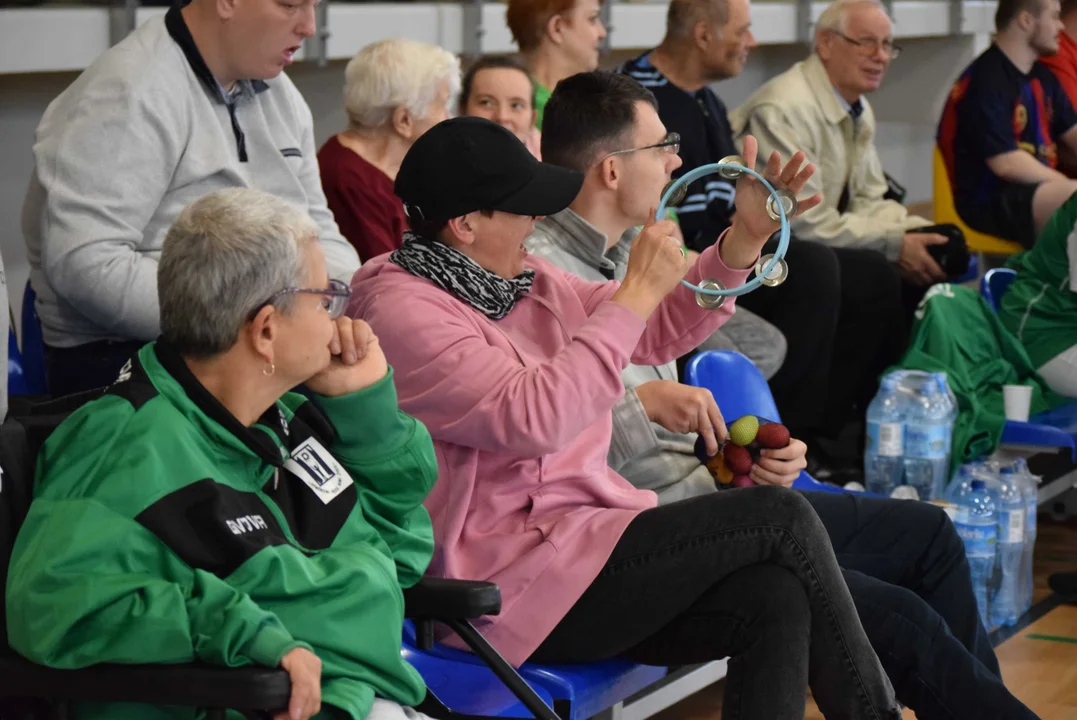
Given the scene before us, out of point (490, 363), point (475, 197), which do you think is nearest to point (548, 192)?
point (475, 197)

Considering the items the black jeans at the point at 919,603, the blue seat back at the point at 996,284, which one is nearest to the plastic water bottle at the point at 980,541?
the black jeans at the point at 919,603

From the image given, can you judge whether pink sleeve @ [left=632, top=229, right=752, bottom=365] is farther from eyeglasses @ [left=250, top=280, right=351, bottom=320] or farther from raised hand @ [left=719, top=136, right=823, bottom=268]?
eyeglasses @ [left=250, top=280, right=351, bottom=320]

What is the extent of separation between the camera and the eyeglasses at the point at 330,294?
191 cm

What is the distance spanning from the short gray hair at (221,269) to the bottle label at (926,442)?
264cm

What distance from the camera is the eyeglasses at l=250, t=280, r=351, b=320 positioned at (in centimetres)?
191

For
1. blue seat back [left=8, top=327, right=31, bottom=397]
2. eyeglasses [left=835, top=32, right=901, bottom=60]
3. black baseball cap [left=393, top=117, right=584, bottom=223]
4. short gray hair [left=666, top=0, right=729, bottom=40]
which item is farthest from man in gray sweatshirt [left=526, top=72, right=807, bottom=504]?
eyeglasses [left=835, top=32, right=901, bottom=60]

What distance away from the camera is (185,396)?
1.87m

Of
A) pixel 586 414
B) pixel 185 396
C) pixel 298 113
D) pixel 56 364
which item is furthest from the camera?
pixel 298 113

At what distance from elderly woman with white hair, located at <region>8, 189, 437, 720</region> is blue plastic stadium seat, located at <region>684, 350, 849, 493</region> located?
1.24 meters

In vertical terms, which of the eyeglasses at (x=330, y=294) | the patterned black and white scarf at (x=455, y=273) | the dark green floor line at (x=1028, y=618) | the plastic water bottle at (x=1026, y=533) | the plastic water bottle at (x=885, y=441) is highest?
the eyeglasses at (x=330, y=294)

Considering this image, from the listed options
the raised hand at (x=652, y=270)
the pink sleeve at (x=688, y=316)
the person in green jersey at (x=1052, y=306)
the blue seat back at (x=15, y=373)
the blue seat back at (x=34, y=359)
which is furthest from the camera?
the person in green jersey at (x=1052, y=306)

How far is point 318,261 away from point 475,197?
0.43 meters

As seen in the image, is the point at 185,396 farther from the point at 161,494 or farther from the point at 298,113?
the point at 298,113

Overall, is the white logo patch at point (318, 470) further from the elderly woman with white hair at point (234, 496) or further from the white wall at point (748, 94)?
the white wall at point (748, 94)
